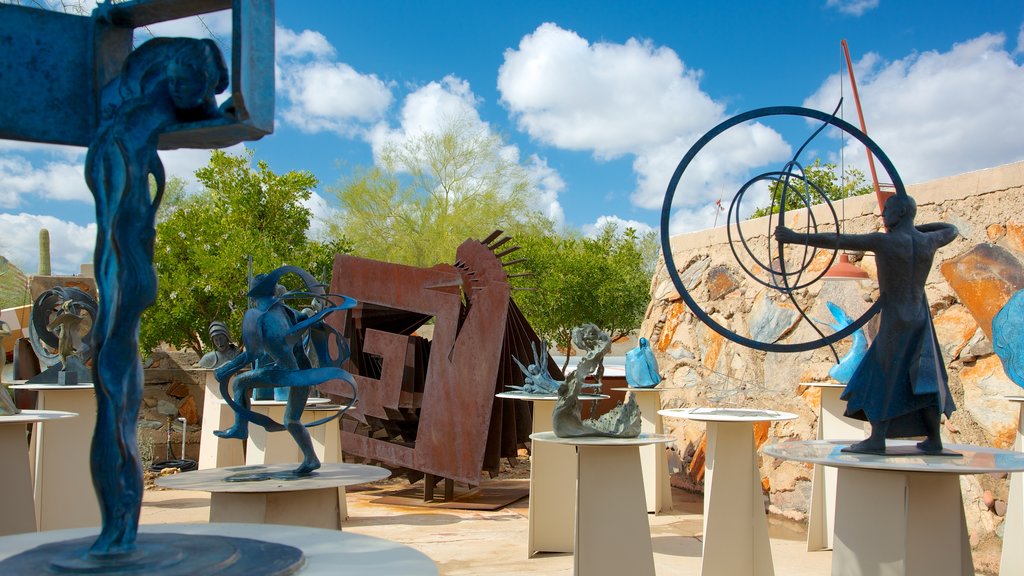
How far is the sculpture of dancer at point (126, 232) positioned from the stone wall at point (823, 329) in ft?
21.4

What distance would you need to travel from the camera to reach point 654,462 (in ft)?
31.1

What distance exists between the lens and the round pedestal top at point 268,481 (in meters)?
4.26

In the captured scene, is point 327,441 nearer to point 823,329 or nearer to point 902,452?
point 823,329

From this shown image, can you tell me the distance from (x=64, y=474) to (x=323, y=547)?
6337mm

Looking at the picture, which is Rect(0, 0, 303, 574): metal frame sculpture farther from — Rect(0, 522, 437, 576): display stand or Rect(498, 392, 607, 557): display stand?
Rect(498, 392, 607, 557): display stand

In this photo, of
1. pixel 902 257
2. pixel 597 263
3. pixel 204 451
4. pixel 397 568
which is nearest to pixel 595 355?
pixel 902 257

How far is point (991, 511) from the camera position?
22.1 ft

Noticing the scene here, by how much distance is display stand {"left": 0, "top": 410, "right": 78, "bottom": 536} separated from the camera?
6.07 meters

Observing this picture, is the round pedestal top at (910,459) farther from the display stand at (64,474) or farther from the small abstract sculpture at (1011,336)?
the display stand at (64,474)

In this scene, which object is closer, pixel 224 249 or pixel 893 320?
pixel 893 320

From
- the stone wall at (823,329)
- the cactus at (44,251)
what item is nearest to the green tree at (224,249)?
the cactus at (44,251)

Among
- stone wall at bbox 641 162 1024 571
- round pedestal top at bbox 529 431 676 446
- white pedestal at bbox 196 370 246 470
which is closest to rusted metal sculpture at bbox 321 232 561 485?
white pedestal at bbox 196 370 246 470

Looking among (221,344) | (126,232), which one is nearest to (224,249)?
(221,344)

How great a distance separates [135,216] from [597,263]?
16491 mm
